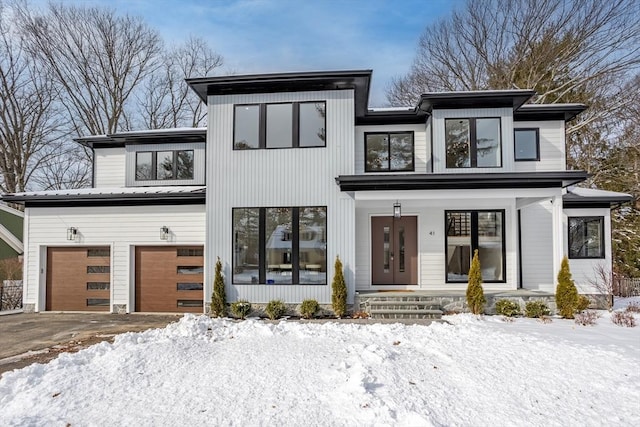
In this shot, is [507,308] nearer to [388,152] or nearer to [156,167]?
[388,152]

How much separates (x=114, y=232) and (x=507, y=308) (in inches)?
402

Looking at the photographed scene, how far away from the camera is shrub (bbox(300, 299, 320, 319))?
8500mm

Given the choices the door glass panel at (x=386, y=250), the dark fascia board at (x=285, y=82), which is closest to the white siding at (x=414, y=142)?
the dark fascia board at (x=285, y=82)

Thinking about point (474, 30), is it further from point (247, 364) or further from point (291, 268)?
point (247, 364)

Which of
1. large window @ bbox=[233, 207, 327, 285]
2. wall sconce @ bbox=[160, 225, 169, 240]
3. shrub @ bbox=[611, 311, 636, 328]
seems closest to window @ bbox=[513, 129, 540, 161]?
shrub @ bbox=[611, 311, 636, 328]

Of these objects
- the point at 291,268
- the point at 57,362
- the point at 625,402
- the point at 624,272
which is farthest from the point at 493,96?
the point at 624,272

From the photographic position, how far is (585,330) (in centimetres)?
703

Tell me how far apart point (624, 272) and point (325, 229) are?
14447 millimetres

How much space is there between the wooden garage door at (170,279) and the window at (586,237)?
1037 cm

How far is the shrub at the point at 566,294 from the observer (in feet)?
26.8

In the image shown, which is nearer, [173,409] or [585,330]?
[173,409]

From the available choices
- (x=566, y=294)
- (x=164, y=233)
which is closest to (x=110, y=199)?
(x=164, y=233)

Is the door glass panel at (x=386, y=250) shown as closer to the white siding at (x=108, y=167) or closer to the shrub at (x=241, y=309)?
the shrub at (x=241, y=309)

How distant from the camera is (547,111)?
10.5 meters
